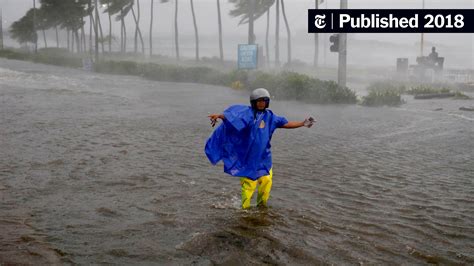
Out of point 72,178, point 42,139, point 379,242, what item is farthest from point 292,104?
point 379,242

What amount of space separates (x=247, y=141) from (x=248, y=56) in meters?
22.6

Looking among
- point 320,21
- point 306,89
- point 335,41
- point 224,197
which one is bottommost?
point 224,197

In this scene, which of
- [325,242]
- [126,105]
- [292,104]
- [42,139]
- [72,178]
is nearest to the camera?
[325,242]

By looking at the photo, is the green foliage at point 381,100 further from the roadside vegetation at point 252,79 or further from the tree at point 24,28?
the tree at point 24,28

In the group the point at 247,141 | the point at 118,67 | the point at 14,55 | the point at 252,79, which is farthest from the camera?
the point at 14,55

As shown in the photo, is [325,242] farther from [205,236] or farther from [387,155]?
[387,155]

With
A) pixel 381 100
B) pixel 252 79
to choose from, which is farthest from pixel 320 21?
pixel 252 79

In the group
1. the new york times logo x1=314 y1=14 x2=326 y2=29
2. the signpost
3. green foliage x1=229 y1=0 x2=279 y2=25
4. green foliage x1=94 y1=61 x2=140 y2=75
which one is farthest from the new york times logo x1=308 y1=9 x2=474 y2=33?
green foliage x1=229 y1=0 x2=279 y2=25

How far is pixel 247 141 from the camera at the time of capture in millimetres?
5762

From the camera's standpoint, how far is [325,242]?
197 inches

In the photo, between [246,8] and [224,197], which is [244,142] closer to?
[224,197]

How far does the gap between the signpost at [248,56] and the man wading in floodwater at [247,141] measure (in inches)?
872

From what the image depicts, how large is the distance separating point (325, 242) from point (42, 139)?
784 cm

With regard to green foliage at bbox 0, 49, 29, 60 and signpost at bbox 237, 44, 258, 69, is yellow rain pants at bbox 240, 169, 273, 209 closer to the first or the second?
signpost at bbox 237, 44, 258, 69
